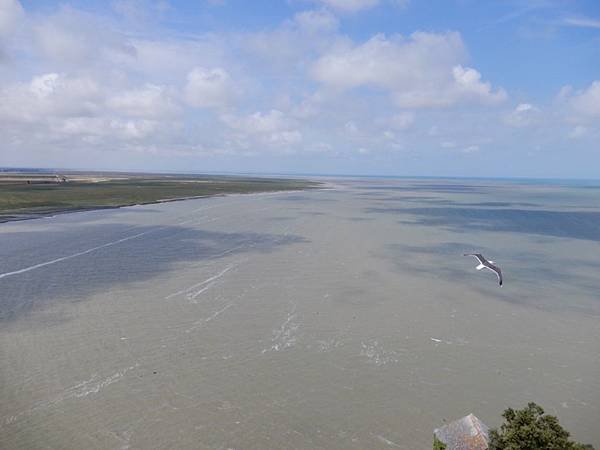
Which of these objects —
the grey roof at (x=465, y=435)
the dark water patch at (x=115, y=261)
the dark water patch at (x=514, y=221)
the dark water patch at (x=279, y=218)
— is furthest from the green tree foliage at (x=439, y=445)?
the dark water patch at (x=279, y=218)

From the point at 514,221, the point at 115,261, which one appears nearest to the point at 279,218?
the point at 115,261

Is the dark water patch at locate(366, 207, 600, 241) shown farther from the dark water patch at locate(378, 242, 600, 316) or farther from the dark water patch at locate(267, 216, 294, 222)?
the dark water patch at locate(267, 216, 294, 222)

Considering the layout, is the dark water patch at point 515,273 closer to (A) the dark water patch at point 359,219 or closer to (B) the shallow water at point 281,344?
(B) the shallow water at point 281,344

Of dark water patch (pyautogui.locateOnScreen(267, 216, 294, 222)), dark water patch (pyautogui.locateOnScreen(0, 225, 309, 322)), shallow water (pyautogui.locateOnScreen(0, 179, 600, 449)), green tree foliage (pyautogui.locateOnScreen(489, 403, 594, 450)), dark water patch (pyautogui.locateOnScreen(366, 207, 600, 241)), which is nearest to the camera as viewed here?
green tree foliage (pyautogui.locateOnScreen(489, 403, 594, 450))

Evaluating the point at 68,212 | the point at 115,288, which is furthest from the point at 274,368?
the point at 68,212

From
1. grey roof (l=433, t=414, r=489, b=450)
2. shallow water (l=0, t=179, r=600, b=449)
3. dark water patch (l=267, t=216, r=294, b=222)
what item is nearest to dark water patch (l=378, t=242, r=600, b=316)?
shallow water (l=0, t=179, r=600, b=449)

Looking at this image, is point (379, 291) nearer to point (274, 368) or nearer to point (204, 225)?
point (274, 368)
